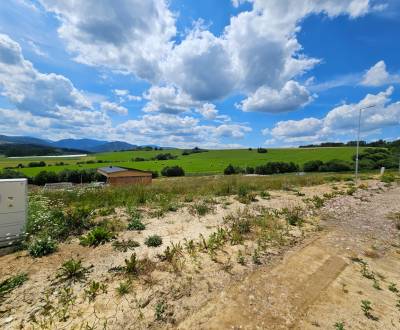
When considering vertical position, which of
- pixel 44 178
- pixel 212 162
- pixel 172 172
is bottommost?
pixel 44 178

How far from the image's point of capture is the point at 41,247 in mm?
5684

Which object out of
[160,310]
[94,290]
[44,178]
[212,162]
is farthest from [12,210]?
[212,162]

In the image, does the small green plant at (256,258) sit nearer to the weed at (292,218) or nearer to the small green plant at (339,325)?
the small green plant at (339,325)

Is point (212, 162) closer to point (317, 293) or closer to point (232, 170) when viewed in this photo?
point (232, 170)

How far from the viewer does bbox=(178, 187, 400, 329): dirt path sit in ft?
13.5

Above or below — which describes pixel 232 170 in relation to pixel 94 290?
below

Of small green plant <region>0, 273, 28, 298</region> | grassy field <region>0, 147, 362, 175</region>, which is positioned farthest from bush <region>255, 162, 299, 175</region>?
small green plant <region>0, 273, 28, 298</region>

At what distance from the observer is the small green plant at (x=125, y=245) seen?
6.04 meters

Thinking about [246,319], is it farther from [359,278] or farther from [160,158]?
[160,158]

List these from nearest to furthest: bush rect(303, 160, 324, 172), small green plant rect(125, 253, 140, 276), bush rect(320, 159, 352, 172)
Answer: small green plant rect(125, 253, 140, 276)
bush rect(320, 159, 352, 172)
bush rect(303, 160, 324, 172)

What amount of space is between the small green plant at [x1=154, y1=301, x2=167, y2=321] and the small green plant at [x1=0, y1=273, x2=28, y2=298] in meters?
2.61

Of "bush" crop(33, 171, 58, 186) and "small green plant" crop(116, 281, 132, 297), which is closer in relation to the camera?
"small green plant" crop(116, 281, 132, 297)

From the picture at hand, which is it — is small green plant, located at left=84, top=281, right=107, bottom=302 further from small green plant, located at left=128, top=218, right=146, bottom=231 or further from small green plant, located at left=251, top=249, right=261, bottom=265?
small green plant, located at left=251, top=249, right=261, bottom=265

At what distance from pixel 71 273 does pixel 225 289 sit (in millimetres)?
2984
